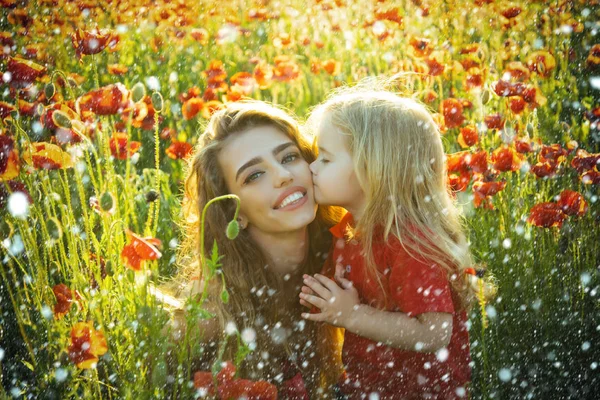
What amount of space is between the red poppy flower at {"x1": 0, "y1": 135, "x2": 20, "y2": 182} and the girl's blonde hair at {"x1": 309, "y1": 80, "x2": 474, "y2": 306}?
0.83 meters

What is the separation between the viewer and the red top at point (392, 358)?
1818 mm

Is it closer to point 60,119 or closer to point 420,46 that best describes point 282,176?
point 60,119

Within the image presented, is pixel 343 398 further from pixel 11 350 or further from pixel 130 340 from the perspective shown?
pixel 11 350

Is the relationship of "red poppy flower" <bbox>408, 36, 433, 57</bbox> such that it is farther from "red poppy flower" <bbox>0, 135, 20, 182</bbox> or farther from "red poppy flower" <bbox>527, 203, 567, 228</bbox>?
"red poppy flower" <bbox>0, 135, 20, 182</bbox>

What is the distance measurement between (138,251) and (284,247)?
2.70ft

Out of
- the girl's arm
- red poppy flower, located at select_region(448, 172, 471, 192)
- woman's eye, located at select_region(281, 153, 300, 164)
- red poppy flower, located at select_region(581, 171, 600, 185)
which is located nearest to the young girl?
the girl's arm

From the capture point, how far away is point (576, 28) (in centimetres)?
320

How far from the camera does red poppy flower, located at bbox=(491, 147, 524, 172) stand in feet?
7.02

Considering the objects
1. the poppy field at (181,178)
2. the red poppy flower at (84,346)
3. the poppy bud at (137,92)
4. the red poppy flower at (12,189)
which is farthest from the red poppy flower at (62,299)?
the poppy bud at (137,92)

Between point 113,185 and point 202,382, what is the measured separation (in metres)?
0.53

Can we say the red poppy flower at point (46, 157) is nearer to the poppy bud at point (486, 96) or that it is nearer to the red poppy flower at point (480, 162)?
the red poppy flower at point (480, 162)

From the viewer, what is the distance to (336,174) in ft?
6.16

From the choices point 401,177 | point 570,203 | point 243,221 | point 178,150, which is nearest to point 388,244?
point 401,177

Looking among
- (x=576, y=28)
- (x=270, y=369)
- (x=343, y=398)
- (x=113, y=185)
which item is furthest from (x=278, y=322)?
(x=576, y=28)
